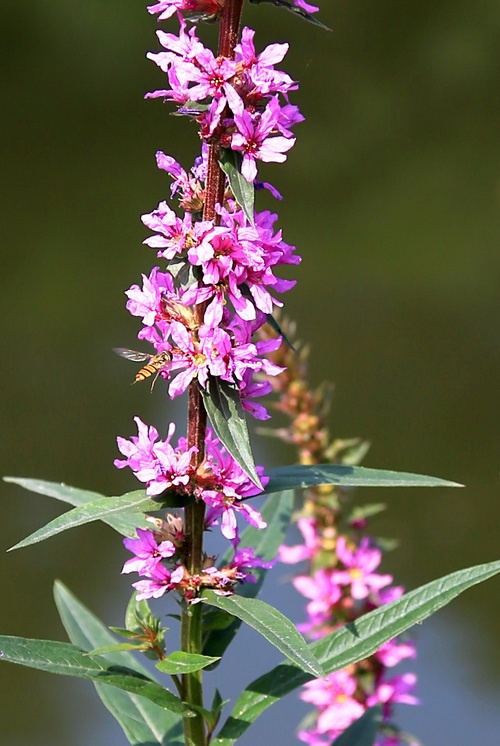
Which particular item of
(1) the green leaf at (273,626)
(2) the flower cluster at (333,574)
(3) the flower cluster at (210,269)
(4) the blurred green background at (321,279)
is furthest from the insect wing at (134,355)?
(4) the blurred green background at (321,279)

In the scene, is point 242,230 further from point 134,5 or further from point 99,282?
point 134,5

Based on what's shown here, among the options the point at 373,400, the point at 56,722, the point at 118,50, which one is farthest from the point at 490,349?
the point at 118,50

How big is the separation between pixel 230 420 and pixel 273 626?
21 centimetres

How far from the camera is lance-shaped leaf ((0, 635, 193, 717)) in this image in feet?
3.31

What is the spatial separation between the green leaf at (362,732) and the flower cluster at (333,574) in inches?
7.6

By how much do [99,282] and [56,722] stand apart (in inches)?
85.9

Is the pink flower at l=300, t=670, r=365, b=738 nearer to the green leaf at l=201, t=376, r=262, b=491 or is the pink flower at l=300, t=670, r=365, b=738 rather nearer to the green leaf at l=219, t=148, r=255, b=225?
the green leaf at l=201, t=376, r=262, b=491

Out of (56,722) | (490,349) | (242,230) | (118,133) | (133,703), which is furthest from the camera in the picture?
(118,133)

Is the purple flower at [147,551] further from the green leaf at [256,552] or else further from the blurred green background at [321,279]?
the blurred green background at [321,279]

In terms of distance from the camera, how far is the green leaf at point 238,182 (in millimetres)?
894

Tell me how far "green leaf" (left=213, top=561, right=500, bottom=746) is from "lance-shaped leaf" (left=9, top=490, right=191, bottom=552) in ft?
0.96

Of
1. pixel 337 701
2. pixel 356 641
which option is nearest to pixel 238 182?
pixel 356 641

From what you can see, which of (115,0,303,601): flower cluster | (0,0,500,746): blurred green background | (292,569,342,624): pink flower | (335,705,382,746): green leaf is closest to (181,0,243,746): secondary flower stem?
(115,0,303,601): flower cluster

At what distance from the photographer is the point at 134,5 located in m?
5.38
